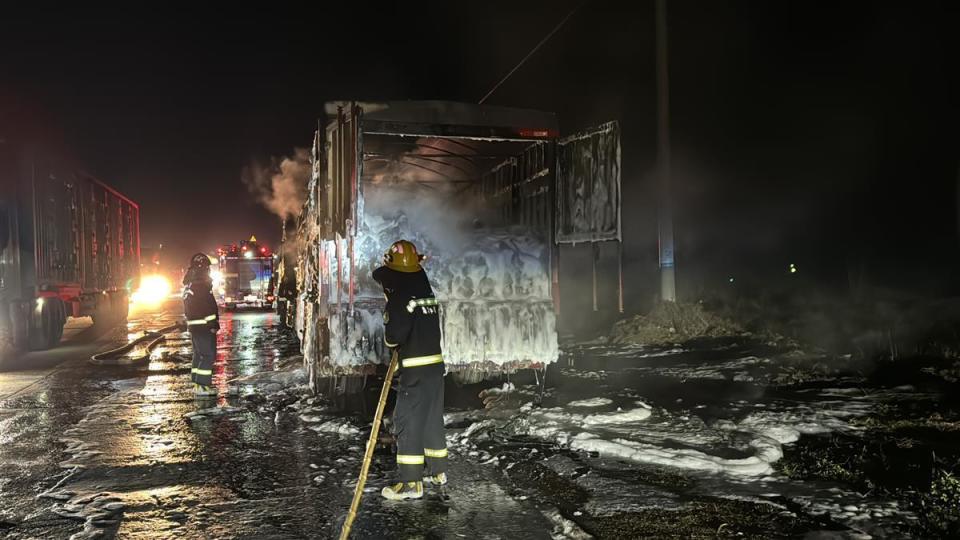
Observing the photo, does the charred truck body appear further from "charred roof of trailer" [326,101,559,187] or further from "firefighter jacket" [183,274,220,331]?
"charred roof of trailer" [326,101,559,187]

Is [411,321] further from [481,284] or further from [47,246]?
[47,246]

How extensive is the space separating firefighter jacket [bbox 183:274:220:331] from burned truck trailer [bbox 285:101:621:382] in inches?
49.5

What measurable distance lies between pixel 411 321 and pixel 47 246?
12.5 metres

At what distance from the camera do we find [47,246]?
44.9ft

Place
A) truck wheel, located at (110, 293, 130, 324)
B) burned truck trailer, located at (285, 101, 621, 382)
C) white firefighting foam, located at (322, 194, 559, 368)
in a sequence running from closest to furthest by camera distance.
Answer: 1. burned truck trailer, located at (285, 101, 621, 382)
2. white firefighting foam, located at (322, 194, 559, 368)
3. truck wheel, located at (110, 293, 130, 324)

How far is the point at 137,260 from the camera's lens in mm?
23141

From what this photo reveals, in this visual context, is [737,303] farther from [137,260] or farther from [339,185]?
[137,260]

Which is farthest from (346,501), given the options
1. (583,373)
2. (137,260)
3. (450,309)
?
(137,260)

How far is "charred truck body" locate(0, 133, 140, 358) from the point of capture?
40.9ft

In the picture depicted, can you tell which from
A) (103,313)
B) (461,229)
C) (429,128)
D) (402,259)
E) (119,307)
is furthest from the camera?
(119,307)

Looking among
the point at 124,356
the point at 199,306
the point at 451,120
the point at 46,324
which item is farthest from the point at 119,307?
the point at 451,120

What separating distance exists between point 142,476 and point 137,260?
20765 millimetres

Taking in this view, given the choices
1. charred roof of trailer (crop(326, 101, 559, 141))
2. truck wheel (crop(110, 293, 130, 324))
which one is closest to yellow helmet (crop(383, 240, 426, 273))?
charred roof of trailer (crop(326, 101, 559, 141))

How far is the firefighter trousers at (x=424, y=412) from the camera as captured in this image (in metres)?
4.58
